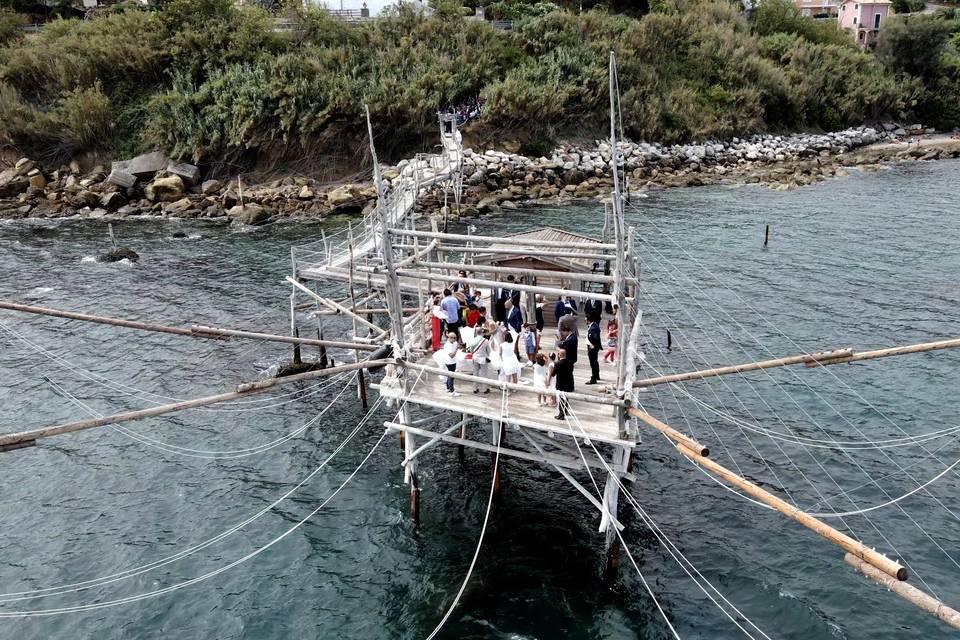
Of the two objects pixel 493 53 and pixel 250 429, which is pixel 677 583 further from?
pixel 493 53

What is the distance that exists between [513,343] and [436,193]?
41.5 m

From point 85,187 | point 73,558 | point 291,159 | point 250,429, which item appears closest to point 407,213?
point 250,429

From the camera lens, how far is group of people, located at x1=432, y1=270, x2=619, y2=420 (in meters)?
19.0

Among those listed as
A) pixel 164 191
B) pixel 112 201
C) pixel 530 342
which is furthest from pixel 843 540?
pixel 112 201

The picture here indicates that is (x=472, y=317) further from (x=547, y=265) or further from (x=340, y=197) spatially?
(x=340, y=197)

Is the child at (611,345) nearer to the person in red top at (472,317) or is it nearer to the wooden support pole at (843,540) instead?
the person in red top at (472,317)

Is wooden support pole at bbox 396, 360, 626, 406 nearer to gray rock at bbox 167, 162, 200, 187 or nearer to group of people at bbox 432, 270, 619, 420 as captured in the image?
group of people at bbox 432, 270, 619, 420

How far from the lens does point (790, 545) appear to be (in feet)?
67.6

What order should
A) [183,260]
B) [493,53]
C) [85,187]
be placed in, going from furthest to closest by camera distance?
[493,53] → [85,187] → [183,260]

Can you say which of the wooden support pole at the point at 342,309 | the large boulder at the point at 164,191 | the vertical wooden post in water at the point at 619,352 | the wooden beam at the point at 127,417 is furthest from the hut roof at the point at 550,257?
the large boulder at the point at 164,191

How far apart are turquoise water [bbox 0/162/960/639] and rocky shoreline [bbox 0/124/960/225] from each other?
20.7 metres

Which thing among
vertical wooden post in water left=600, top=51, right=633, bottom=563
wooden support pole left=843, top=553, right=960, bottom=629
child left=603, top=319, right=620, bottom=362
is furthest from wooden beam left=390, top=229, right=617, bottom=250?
wooden support pole left=843, top=553, right=960, bottom=629

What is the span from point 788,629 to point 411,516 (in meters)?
10.8

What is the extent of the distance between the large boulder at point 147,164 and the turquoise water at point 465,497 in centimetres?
2753
